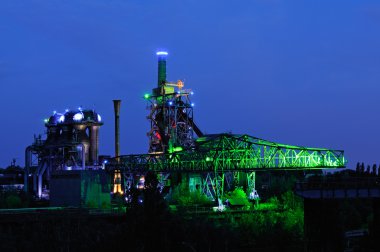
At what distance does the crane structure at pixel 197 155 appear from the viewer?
11094 centimetres

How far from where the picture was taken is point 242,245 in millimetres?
82750

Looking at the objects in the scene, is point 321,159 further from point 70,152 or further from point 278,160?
point 70,152

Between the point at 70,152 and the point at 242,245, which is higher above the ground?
the point at 70,152

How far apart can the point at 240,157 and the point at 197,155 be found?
722 cm

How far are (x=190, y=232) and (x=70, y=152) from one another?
220 ft

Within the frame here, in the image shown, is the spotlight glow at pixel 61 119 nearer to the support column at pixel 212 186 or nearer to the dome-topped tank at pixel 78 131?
the dome-topped tank at pixel 78 131

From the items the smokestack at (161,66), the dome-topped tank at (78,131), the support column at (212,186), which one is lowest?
the support column at (212,186)

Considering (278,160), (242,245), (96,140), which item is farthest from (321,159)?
(96,140)

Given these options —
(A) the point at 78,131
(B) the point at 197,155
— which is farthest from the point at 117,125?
(B) the point at 197,155

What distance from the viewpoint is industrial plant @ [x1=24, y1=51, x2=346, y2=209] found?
112625 millimetres

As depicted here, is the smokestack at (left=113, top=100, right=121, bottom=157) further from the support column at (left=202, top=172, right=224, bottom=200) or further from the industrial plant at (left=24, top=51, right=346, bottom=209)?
the support column at (left=202, top=172, right=224, bottom=200)

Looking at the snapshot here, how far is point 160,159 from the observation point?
125 m

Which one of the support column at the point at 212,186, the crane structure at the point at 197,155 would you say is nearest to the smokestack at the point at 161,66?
the crane structure at the point at 197,155

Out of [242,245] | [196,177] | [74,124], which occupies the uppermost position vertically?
[74,124]
